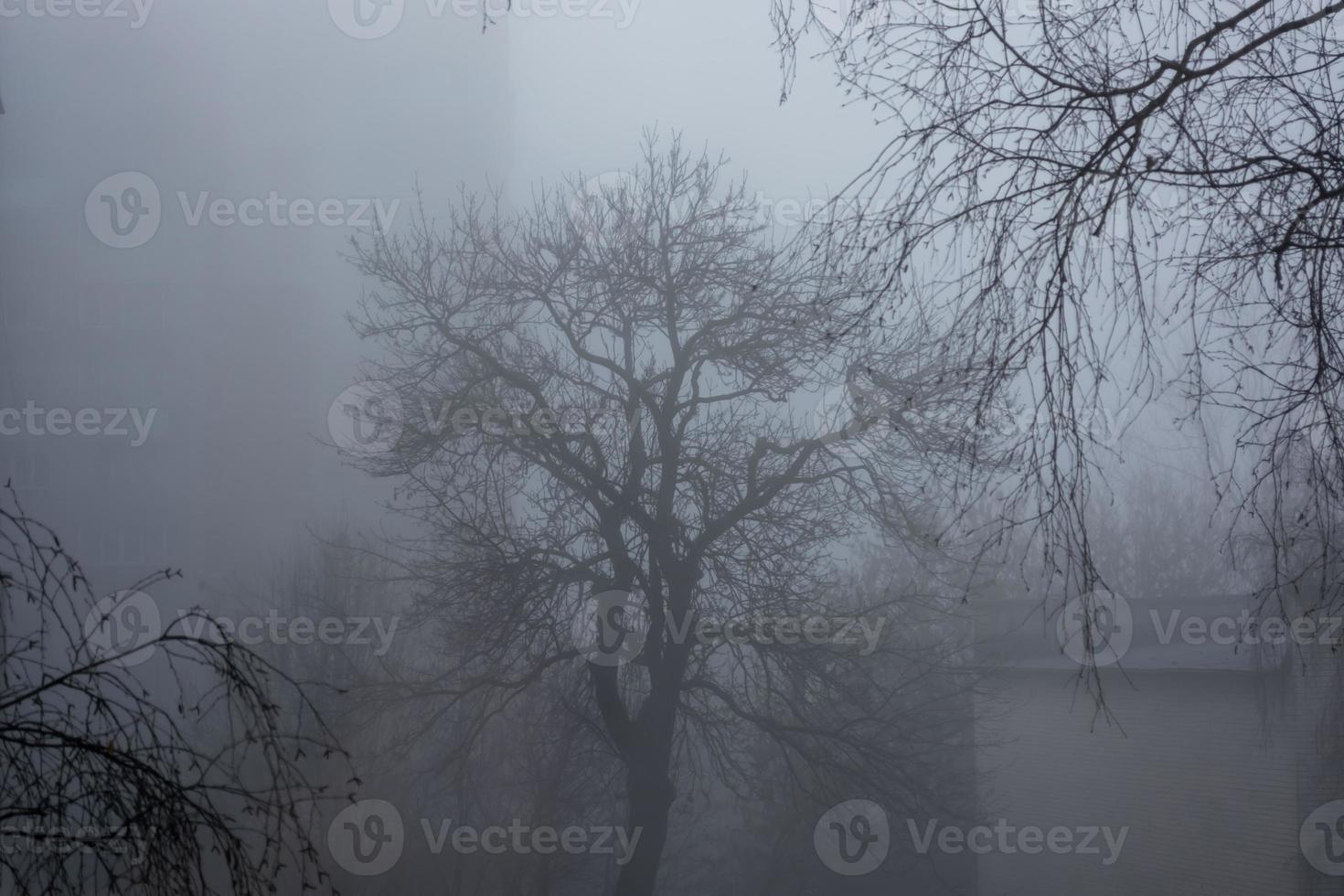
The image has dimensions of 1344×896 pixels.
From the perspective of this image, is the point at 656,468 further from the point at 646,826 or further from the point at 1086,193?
the point at 1086,193

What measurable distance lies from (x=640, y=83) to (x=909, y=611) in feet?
5.52

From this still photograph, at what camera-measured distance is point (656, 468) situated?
320 centimetres

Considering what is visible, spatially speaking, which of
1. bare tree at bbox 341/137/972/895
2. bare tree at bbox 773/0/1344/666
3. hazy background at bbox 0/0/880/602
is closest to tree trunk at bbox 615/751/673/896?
bare tree at bbox 341/137/972/895

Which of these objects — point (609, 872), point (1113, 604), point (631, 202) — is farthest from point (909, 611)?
point (631, 202)

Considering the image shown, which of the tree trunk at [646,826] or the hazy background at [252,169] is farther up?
the hazy background at [252,169]

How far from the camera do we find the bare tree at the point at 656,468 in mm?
3107

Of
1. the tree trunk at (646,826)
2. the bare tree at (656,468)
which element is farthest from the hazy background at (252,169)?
the tree trunk at (646,826)

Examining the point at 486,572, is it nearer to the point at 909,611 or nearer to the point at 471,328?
the point at 471,328

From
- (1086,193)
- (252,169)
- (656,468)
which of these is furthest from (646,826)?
(252,169)

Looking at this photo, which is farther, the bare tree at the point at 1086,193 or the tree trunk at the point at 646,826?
the tree trunk at the point at 646,826

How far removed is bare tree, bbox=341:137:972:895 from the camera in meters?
3.11

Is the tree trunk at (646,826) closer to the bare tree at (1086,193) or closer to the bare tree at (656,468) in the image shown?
the bare tree at (656,468)

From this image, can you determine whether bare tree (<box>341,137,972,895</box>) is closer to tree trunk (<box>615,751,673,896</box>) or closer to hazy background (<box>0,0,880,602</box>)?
tree trunk (<box>615,751,673,896</box>)

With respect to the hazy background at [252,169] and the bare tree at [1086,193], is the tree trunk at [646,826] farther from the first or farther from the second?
the bare tree at [1086,193]
